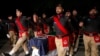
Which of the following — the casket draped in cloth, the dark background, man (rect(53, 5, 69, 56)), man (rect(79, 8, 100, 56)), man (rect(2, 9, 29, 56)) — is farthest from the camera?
the dark background

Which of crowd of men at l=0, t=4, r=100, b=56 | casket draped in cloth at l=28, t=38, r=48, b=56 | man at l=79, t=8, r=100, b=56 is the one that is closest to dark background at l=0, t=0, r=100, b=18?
crowd of men at l=0, t=4, r=100, b=56

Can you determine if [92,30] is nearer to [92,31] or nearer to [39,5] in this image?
[92,31]

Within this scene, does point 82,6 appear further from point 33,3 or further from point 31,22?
point 31,22

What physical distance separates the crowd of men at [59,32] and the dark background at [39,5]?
363cm

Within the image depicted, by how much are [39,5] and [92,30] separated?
343 inches

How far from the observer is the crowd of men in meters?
9.96

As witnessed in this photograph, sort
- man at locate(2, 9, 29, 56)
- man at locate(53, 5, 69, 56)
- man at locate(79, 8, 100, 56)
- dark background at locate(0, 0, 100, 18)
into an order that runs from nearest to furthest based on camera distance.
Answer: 1. man at locate(53, 5, 69, 56)
2. man at locate(79, 8, 100, 56)
3. man at locate(2, 9, 29, 56)
4. dark background at locate(0, 0, 100, 18)

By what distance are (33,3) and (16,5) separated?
1.02 meters

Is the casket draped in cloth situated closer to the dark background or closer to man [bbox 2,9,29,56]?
man [bbox 2,9,29,56]

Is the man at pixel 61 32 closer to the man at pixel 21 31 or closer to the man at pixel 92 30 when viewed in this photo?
the man at pixel 92 30

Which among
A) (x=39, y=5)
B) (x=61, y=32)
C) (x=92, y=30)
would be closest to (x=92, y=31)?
(x=92, y=30)

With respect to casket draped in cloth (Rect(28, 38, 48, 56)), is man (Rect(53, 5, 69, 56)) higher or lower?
higher

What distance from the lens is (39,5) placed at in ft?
62.1

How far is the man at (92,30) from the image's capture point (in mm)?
10453
